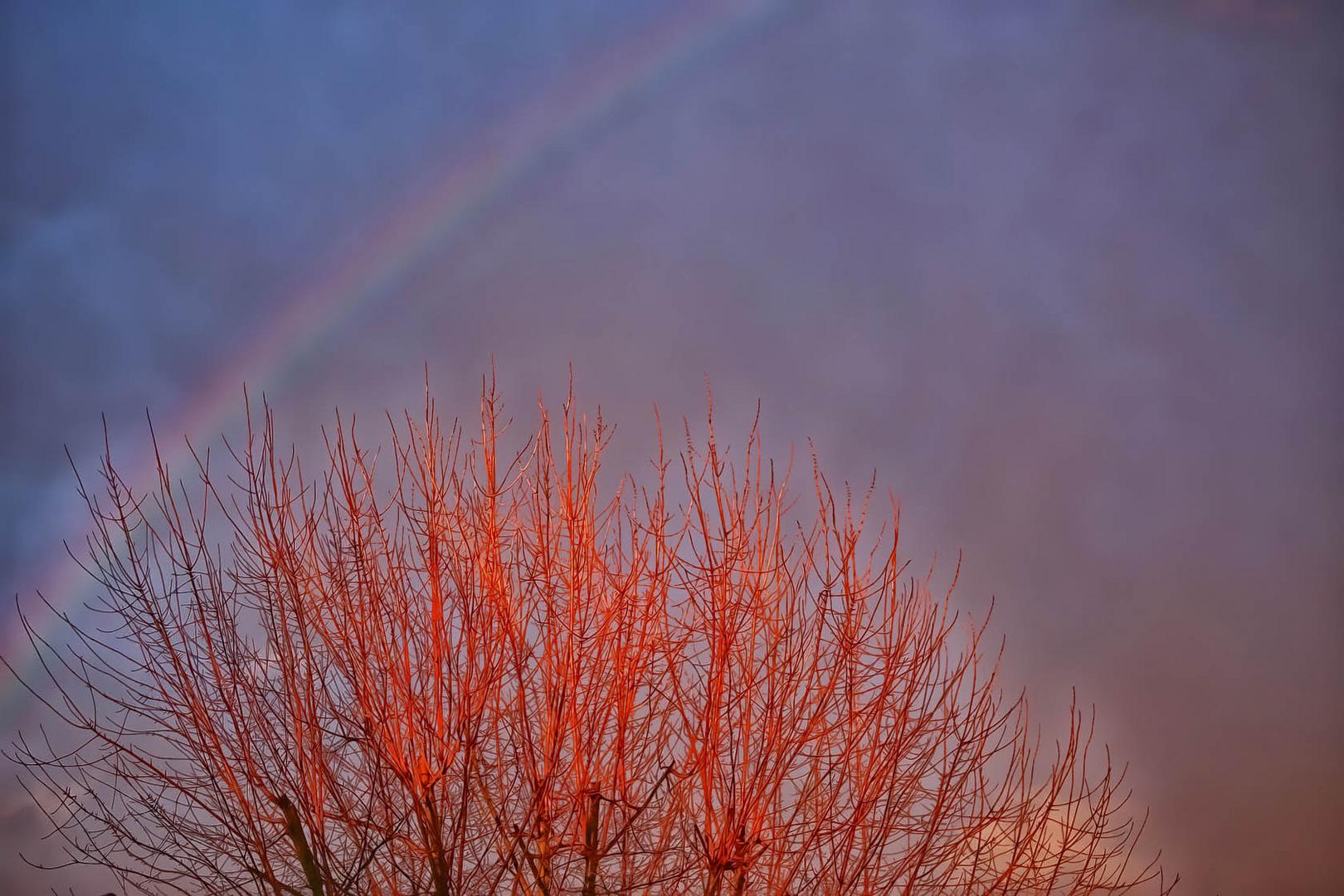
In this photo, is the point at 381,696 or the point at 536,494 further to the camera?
the point at 536,494

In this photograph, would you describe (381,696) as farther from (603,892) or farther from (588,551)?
(603,892)

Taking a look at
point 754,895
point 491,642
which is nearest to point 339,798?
point 491,642

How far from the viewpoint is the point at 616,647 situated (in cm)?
407

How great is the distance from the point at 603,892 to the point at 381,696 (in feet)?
4.34

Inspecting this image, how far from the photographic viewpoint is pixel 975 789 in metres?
4.57

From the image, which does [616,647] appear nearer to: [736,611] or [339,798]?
[736,611]

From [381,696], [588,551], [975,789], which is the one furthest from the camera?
[975,789]

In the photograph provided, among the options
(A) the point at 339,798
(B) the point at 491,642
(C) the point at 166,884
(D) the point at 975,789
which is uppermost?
(B) the point at 491,642

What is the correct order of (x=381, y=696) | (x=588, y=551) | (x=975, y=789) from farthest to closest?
(x=975, y=789)
(x=588, y=551)
(x=381, y=696)

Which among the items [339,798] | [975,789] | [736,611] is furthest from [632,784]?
[975,789]

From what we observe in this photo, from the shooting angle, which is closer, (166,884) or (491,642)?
(491,642)

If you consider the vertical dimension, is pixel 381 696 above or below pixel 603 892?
above

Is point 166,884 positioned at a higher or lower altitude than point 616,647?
lower

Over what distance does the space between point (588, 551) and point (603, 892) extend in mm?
1508
